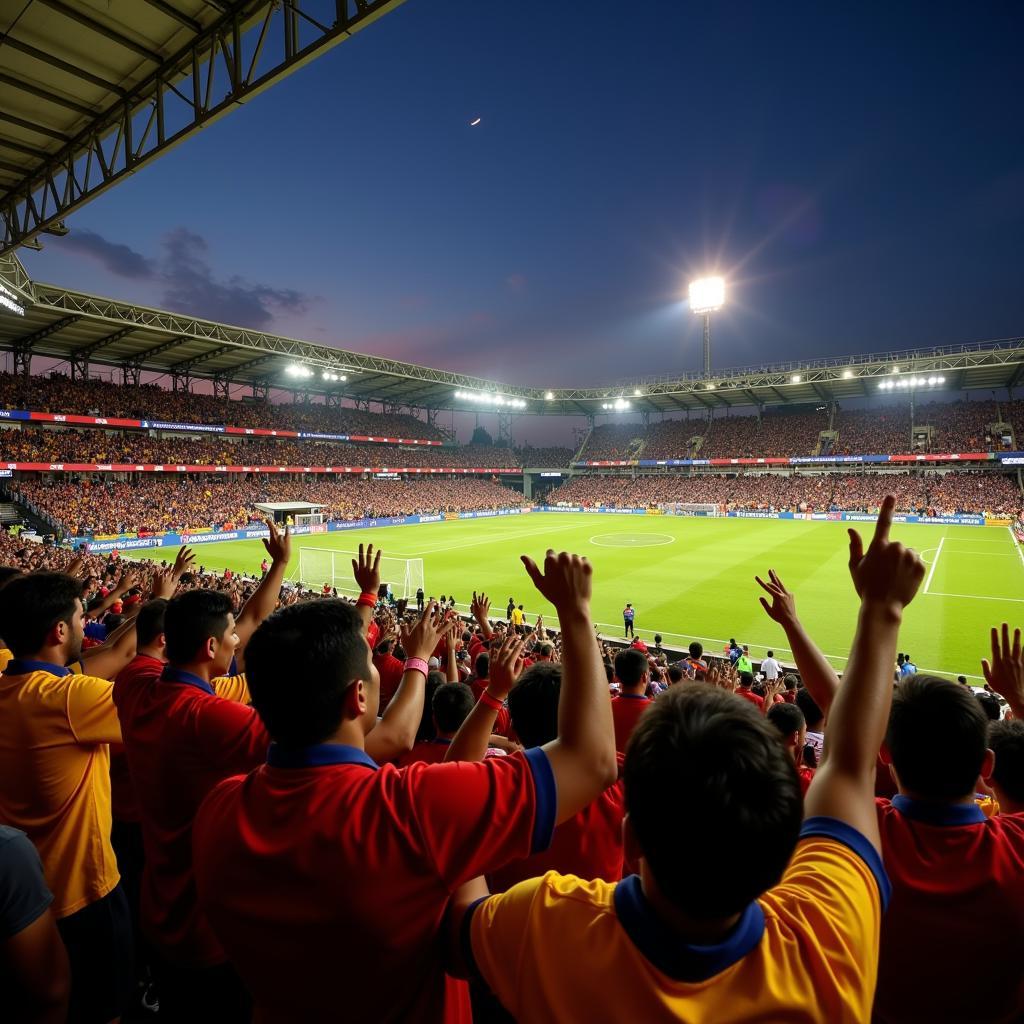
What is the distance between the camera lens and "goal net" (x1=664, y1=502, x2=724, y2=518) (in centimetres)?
5697

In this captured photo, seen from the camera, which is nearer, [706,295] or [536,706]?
[536,706]

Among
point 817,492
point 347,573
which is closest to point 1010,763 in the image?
point 347,573

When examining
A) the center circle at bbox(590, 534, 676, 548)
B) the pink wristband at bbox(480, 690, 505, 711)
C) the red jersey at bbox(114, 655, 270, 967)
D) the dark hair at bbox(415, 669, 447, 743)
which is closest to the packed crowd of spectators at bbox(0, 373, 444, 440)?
the center circle at bbox(590, 534, 676, 548)

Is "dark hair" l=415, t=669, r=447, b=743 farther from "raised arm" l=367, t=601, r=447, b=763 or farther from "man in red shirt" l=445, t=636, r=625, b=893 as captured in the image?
"man in red shirt" l=445, t=636, r=625, b=893

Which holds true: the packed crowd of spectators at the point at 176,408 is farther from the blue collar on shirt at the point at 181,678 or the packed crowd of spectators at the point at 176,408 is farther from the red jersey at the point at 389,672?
the blue collar on shirt at the point at 181,678

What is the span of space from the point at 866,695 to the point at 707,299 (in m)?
71.3

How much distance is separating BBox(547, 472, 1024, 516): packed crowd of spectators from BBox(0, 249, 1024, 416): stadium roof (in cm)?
980

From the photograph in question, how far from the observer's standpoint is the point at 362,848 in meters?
1.52

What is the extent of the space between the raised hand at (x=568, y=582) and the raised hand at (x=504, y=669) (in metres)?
0.60

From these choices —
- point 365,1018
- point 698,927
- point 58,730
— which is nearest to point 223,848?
point 365,1018

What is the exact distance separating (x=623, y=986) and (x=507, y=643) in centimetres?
160

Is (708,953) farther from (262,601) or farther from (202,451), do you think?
(202,451)

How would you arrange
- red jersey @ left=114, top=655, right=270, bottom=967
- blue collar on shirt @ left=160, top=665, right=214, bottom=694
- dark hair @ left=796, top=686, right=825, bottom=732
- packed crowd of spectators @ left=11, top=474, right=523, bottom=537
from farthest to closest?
1. packed crowd of spectators @ left=11, top=474, right=523, bottom=537
2. dark hair @ left=796, top=686, right=825, bottom=732
3. blue collar on shirt @ left=160, top=665, right=214, bottom=694
4. red jersey @ left=114, top=655, right=270, bottom=967

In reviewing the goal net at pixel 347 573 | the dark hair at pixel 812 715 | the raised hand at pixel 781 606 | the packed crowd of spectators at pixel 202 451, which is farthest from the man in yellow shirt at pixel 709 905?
the packed crowd of spectators at pixel 202 451
